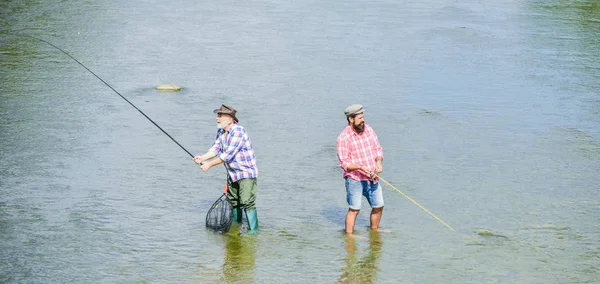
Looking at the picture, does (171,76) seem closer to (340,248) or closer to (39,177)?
(39,177)

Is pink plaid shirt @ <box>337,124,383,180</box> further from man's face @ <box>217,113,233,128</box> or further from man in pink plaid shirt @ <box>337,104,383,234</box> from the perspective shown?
man's face @ <box>217,113,233,128</box>

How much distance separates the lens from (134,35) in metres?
23.6

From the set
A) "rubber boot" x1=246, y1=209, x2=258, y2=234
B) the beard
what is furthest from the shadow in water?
the beard

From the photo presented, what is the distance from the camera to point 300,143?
48.8 ft

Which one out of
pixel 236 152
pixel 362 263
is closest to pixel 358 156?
pixel 362 263

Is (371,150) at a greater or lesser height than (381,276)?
greater

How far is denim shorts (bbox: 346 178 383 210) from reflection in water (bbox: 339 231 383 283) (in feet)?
1.27

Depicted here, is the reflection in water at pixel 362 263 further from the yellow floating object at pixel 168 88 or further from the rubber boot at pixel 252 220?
the yellow floating object at pixel 168 88

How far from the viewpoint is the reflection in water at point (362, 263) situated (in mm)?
9641

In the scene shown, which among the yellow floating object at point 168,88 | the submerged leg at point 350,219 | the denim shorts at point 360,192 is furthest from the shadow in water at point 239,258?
the yellow floating object at point 168,88

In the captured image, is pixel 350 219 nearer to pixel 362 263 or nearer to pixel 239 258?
pixel 362 263

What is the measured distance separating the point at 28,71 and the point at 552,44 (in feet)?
39.7

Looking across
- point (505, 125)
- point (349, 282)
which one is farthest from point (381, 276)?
point (505, 125)

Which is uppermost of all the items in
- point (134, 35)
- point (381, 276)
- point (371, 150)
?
point (371, 150)
